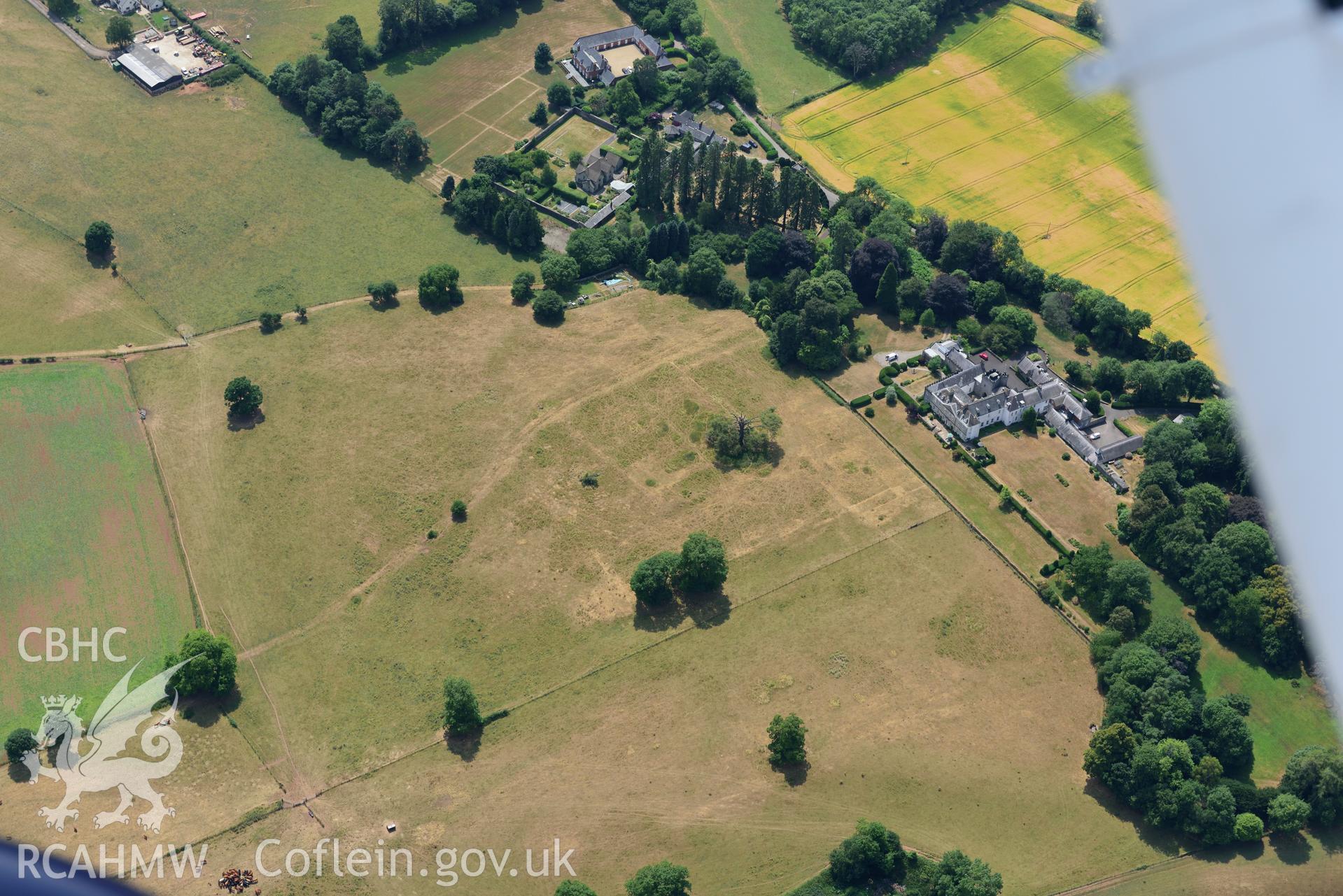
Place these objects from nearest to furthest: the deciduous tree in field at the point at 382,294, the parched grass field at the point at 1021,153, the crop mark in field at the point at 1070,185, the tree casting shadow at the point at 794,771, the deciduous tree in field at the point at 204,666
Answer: the tree casting shadow at the point at 794,771 < the deciduous tree in field at the point at 204,666 < the deciduous tree in field at the point at 382,294 < the parched grass field at the point at 1021,153 < the crop mark in field at the point at 1070,185

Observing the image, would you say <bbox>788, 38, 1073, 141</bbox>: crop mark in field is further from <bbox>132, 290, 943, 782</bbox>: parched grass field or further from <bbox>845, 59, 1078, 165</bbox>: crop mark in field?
<bbox>132, 290, 943, 782</bbox>: parched grass field

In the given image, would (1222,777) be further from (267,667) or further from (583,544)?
(267,667)

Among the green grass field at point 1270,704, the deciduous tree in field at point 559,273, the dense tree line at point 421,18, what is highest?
the dense tree line at point 421,18

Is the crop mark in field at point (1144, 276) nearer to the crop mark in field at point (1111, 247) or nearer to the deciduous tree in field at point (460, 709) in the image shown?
the crop mark in field at point (1111, 247)

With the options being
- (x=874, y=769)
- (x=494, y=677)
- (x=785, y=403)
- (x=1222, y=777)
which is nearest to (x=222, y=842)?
(x=494, y=677)

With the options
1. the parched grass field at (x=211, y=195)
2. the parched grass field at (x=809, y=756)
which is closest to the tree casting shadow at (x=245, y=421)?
the parched grass field at (x=211, y=195)

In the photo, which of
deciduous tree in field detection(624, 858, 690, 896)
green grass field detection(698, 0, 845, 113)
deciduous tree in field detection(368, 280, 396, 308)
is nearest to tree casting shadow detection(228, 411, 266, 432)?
deciduous tree in field detection(368, 280, 396, 308)
